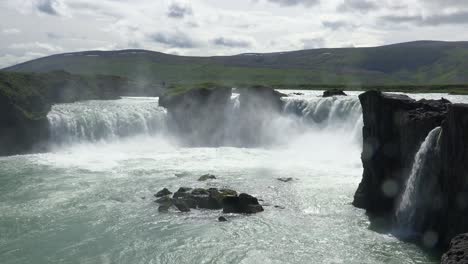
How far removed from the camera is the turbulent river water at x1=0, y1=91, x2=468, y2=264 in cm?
2377

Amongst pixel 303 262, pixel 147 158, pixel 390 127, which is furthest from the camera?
pixel 147 158

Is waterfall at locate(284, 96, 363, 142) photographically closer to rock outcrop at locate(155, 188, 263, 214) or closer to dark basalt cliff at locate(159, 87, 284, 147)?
dark basalt cliff at locate(159, 87, 284, 147)

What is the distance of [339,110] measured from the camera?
190 ft

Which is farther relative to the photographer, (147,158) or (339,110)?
(339,110)

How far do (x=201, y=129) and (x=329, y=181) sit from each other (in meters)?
32.0

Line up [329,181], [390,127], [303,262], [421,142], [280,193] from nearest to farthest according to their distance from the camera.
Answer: [303,262]
[421,142]
[390,127]
[280,193]
[329,181]

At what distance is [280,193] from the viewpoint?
1369 inches

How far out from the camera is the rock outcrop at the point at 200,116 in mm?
66375

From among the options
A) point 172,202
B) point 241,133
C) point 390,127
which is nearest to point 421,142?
point 390,127

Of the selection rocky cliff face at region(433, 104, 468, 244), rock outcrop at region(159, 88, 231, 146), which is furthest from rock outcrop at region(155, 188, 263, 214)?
rock outcrop at region(159, 88, 231, 146)

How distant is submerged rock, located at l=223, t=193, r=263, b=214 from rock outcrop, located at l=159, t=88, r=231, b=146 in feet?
116

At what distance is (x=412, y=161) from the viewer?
88.8 ft

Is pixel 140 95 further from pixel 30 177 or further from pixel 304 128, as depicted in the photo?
pixel 30 177

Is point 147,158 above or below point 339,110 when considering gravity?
below
